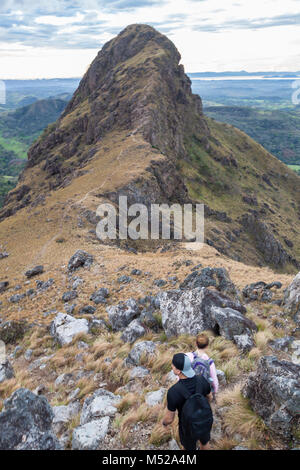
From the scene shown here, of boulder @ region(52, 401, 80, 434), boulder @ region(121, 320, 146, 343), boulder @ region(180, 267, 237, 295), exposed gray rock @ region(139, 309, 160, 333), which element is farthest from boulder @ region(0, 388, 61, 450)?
boulder @ region(180, 267, 237, 295)

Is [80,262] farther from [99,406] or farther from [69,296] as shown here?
[99,406]

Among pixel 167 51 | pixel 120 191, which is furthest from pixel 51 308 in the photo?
pixel 167 51

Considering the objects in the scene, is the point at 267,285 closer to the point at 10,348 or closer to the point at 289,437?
the point at 289,437

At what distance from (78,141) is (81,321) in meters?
106

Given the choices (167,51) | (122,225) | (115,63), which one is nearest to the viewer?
(122,225)

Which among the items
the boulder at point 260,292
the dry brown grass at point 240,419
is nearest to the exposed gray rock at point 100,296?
the boulder at point 260,292

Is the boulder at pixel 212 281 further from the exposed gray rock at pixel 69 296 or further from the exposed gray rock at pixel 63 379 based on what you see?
the exposed gray rock at pixel 63 379

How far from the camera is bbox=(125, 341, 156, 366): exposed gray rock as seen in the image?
980 cm

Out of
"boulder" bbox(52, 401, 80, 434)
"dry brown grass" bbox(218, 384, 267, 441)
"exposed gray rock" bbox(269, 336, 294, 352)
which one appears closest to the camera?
"dry brown grass" bbox(218, 384, 267, 441)

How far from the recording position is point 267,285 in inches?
624

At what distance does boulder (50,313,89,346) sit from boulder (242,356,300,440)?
7969mm

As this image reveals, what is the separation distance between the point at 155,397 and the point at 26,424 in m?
3.22

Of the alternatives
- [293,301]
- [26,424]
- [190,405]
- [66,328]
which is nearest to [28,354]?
[66,328]

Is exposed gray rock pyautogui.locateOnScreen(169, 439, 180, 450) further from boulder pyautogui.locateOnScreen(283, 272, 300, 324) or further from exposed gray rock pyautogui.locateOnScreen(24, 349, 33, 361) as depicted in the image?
exposed gray rock pyautogui.locateOnScreen(24, 349, 33, 361)
